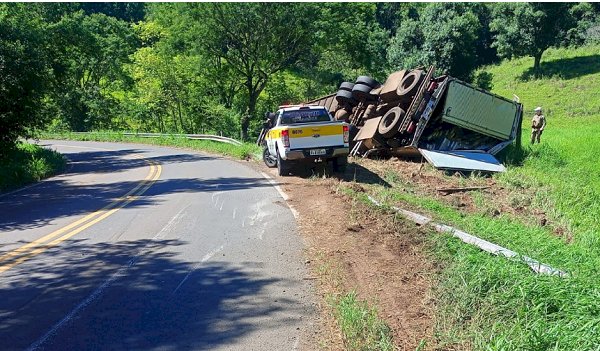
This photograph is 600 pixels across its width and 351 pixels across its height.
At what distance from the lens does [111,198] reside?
12.2 meters

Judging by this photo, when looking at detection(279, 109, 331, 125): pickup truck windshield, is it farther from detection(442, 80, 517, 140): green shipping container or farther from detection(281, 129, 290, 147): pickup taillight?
detection(442, 80, 517, 140): green shipping container

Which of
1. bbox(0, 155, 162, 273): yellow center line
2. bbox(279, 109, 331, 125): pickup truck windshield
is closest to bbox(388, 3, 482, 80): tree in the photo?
bbox(279, 109, 331, 125): pickup truck windshield

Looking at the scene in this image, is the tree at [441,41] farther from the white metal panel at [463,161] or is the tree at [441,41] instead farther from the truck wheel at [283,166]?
the truck wheel at [283,166]

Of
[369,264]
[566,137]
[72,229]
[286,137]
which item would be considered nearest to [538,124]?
[566,137]

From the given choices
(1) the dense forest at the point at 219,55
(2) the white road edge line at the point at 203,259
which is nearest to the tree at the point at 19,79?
(1) the dense forest at the point at 219,55

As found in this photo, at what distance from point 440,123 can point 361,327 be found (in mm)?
13056

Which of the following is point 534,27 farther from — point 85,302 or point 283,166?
point 85,302

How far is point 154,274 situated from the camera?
6164 millimetres

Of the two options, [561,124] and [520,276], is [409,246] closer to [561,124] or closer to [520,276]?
[520,276]

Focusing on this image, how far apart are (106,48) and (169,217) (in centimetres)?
4497

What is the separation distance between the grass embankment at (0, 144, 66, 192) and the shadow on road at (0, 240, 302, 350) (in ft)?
32.6

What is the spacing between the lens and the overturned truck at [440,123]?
15703mm

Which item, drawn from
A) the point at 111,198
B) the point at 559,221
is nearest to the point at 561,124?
the point at 559,221

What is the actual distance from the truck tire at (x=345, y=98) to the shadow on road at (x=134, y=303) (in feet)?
44.6
